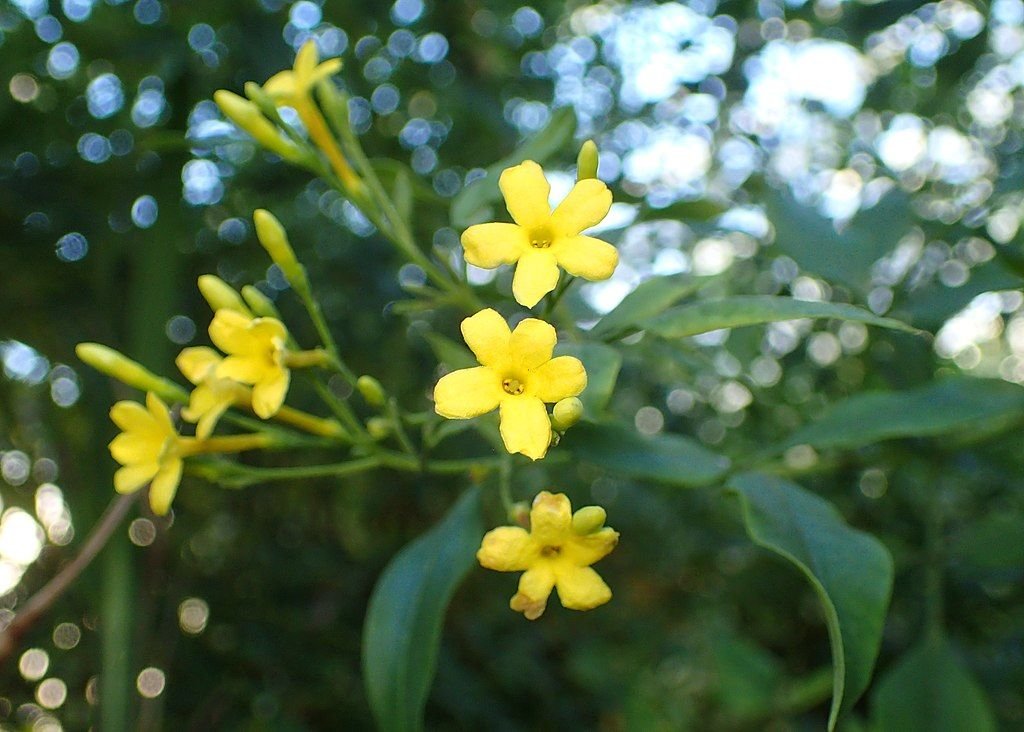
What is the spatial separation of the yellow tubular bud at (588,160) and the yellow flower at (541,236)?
0.19 feet

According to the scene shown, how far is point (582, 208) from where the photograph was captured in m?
0.81

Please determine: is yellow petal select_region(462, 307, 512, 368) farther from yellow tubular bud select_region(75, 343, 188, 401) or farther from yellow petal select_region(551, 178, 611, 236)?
yellow tubular bud select_region(75, 343, 188, 401)

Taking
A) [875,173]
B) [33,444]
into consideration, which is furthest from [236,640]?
[875,173]

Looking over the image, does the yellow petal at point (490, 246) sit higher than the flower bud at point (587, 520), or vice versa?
the yellow petal at point (490, 246)

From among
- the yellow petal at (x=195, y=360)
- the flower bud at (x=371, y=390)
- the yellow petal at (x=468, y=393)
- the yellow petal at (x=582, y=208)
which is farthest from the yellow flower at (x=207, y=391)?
the yellow petal at (x=582, y=208)

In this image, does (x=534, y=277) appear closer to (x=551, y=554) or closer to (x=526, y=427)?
(x=526, y=427)

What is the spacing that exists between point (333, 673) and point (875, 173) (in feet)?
5.04

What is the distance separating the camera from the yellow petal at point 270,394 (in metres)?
0.86

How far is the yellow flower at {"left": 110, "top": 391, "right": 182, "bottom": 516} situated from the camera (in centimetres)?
94

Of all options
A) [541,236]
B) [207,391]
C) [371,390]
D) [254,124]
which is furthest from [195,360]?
[541,236]

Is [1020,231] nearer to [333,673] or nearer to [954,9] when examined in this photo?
[954,9]

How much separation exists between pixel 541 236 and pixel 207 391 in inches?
14.9

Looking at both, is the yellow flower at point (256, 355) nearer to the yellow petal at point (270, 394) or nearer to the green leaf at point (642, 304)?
the yellow petal at point (270, 394)

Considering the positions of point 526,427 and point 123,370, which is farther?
point 123,370
